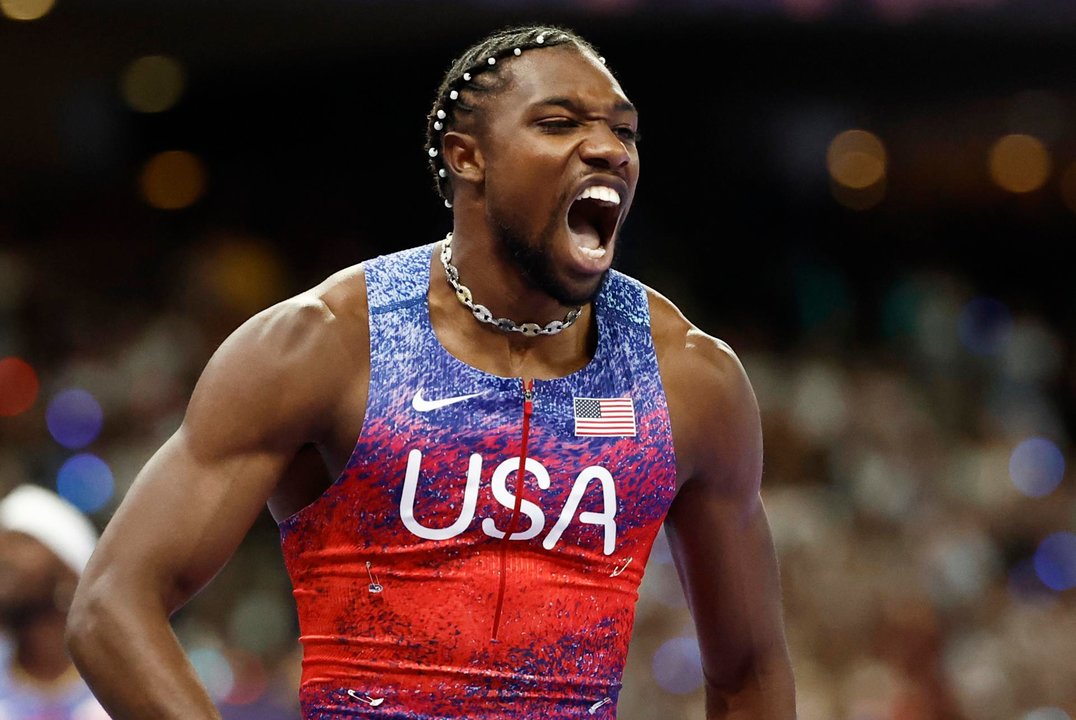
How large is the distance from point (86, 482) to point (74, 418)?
0.41 m

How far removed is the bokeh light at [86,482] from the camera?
259 inches

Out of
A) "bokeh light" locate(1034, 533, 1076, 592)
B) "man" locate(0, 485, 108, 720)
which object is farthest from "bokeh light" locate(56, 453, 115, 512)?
"bokeh light" locate(1034, 533, 1076, 592)

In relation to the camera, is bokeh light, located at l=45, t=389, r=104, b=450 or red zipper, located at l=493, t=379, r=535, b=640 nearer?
red zipper, located at l=493, t=379, r=535, b=640

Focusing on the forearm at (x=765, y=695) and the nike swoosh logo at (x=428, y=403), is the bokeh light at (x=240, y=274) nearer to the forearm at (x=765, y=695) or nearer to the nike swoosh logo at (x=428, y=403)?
the forearm at (x=765, y=695)

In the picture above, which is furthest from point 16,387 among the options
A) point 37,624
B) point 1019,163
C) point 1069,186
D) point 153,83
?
point 1069,186

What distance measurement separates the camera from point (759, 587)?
2623mm

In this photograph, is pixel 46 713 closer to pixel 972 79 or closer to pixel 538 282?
pixel 538 282

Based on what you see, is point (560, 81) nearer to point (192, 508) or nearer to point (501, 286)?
point (501, 286)

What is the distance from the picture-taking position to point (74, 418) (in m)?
A: 6.92

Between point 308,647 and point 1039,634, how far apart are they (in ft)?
16.0

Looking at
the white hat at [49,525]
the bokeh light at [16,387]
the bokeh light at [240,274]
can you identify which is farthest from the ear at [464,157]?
the bokeh light at [240,274]

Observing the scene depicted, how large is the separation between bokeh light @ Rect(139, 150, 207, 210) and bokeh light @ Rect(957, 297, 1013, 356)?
417 centimetres

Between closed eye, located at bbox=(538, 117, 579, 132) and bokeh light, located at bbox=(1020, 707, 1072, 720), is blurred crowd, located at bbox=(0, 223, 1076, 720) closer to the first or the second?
bokeh light, located at bbox=(1020, 707, 1072, 720)

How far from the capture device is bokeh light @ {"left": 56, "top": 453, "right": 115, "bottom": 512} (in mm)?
6570
